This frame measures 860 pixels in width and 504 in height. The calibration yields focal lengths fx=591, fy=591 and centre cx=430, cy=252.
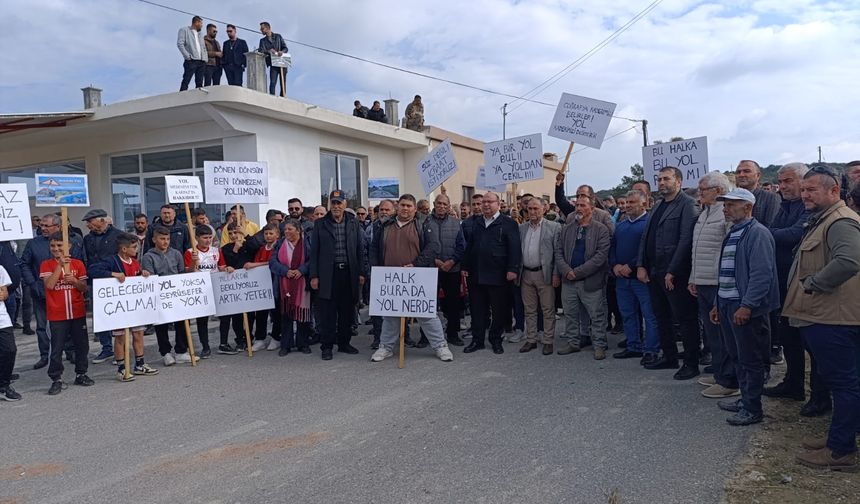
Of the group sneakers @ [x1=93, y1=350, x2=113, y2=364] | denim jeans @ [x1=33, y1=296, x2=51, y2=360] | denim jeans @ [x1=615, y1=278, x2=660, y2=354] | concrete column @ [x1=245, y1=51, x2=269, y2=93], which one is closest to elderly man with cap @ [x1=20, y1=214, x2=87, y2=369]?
denim jeans @ [x1=33, y1=296, x2=51, y2=360]

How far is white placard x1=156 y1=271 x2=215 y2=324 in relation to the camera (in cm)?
739

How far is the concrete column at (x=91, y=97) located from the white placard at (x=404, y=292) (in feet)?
40.7

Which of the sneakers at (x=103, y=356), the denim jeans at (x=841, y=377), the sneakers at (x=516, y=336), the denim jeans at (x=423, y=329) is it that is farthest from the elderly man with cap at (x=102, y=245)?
the denim jeans at (x=841, y=377)

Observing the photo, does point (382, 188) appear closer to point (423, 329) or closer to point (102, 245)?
point (102, 245)

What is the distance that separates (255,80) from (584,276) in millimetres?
10687

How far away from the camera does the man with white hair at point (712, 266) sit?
18.6ft

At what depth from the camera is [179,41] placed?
47.1 feet

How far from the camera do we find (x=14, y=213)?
6.75m

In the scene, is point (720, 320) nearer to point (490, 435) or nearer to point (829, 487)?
point (829, 487)

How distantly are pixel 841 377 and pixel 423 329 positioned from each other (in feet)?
15.5

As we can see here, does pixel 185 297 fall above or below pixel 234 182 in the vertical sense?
below

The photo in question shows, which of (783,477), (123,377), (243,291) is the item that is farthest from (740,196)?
(123,377)

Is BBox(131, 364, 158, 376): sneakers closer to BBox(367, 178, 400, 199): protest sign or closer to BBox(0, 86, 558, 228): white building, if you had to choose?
BBox(0, 86, 558, 228): white building

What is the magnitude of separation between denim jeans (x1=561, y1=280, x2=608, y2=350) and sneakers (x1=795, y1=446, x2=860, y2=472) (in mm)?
3257
